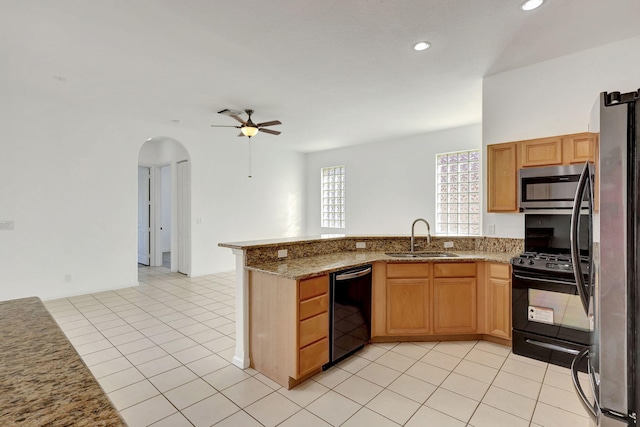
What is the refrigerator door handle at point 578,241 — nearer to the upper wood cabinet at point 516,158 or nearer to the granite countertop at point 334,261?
the granite countertop at point 334,261

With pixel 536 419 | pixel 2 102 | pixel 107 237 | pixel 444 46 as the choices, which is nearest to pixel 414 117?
pixel 444 46

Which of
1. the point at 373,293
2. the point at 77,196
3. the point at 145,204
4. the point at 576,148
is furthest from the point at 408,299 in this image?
the point at 145,204

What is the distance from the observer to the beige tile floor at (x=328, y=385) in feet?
6.82

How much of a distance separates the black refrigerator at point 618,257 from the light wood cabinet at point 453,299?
84.8 inches

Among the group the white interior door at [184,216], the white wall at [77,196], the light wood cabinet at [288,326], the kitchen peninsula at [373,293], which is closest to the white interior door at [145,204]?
the white interior door at [184,216]

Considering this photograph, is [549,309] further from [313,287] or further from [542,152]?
[313,287]

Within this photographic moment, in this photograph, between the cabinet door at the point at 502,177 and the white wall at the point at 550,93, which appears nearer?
the white wall at the point at 550,93

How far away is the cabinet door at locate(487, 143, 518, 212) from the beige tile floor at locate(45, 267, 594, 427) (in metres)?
1.49

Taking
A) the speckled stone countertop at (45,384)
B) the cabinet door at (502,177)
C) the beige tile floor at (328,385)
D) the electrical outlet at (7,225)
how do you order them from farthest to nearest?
the electrical outlet at (7,225) < the cabinet door at (502,177) < the beige tile floor at (328,385) < the speckled stone countertop at (45,384)

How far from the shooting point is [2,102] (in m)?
4.22

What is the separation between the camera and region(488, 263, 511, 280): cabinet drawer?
9.91 feet

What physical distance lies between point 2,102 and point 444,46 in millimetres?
5615

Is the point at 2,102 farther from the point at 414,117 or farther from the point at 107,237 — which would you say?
the point at 414,117

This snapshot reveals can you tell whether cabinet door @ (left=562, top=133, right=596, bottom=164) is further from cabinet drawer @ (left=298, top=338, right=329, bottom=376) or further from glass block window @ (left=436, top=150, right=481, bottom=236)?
glass block window @ (left=436, top=150, right=481, bottom=236)
